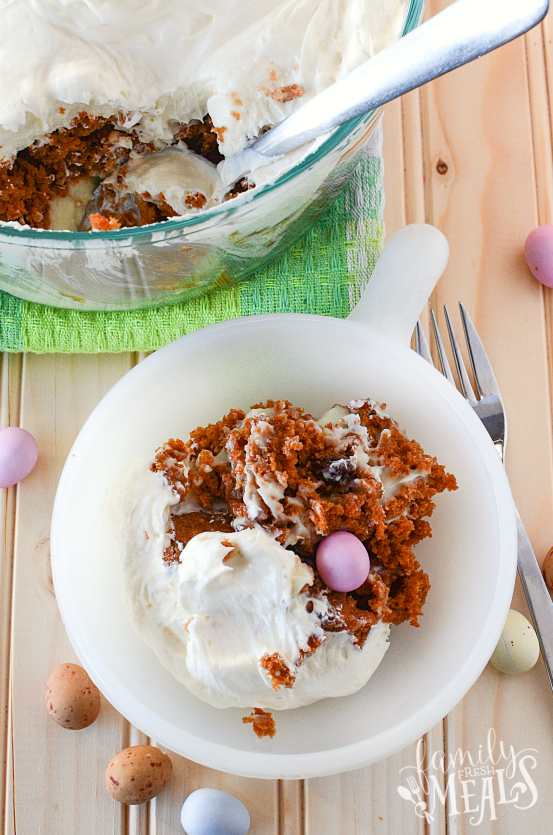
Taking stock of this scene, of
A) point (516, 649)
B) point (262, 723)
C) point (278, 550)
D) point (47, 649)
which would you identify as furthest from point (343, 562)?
point (47, 649)

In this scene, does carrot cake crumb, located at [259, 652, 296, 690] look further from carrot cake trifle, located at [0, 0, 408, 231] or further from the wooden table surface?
carrot cake trifle, located at [0, 0, 408, 231]

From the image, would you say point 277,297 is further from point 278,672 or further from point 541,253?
point 278,672

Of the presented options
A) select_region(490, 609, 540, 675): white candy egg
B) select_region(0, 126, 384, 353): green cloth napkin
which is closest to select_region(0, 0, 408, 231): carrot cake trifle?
select_region(0, 126, 384, 353): green cloth napkin

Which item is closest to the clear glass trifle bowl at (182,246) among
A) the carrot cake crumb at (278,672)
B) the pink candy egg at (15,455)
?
the pink candy egg at (15,455)

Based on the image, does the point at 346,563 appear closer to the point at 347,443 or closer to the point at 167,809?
the point at 347,443

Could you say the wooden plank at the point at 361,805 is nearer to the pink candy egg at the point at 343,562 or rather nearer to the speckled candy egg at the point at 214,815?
the speckled candy egg at the point at 214,815

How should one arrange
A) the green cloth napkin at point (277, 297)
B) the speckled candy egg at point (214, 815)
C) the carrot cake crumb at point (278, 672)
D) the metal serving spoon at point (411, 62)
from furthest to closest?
the green cloth napkin at point (277, 297), the speckled candy egg at point (214, 815), the carrot cake crumb at point (278, 672), the metal serving spoon at point (411, 62)
